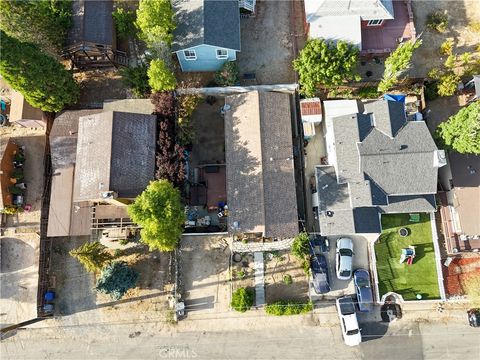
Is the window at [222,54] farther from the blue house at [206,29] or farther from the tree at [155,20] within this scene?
the tree at [155,20]

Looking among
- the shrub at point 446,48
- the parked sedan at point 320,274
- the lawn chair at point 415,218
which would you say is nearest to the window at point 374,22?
the shrub at point 446,48

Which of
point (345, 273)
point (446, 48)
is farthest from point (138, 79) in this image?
point (446, 48)

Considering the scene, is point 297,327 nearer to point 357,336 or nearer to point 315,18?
point 357,336

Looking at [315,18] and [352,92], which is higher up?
[315,18]

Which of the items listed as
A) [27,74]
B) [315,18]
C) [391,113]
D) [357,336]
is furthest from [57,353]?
[315,18]

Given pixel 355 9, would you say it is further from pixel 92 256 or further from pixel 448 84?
pixel 92 256
